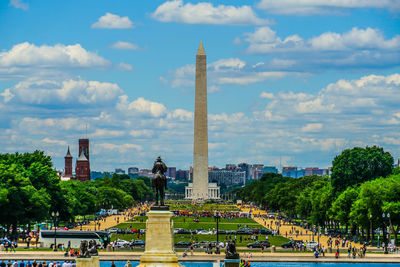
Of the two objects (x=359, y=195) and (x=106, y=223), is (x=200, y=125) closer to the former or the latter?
(x=106, y=223)

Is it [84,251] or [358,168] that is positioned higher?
[358,168]

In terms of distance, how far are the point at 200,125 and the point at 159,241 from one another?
449 ft

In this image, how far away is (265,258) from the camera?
64.5 meters

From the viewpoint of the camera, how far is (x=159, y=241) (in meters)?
29.9

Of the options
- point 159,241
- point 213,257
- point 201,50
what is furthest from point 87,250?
point 201,50

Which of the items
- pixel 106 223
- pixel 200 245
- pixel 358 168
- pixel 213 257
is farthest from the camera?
pixel 106 223

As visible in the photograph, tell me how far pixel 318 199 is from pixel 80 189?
40796mm

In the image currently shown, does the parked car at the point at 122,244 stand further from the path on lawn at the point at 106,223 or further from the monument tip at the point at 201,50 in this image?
the monument tip at the point at 201,50

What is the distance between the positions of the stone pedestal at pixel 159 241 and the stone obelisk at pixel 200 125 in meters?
133

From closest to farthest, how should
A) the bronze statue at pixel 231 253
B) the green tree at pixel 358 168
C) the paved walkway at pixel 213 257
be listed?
the bronze statue at pixel 231 253 < the paved walkway at pixel 213 257 < the green tree at pixel 358 168

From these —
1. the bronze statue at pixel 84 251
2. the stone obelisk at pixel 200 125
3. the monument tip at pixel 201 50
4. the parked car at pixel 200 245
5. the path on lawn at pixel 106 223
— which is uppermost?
the monument tip at pixel 201 50

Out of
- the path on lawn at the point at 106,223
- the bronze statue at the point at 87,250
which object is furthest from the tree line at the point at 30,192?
the bronze statue at the point at 87,250

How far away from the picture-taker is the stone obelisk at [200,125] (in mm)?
162750

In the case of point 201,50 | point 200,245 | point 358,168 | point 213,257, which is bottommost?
point 213,257
